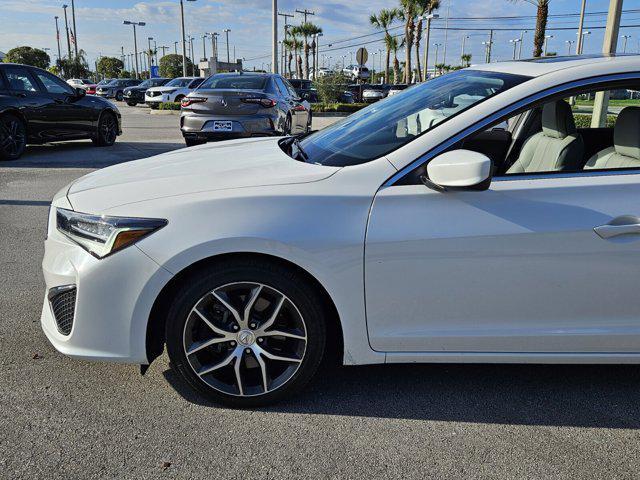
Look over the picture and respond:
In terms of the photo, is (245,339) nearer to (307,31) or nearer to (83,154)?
(83,154)

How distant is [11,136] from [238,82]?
4018 millimetres

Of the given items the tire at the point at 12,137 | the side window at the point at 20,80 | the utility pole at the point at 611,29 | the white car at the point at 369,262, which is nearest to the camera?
the white car at the point at 369,262

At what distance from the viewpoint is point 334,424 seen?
2750mm

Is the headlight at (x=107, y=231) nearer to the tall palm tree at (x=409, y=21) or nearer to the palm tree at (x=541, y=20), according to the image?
the palm tree at (x=541, y=20)

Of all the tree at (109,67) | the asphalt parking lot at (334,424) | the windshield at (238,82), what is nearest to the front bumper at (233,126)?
the windshield at (238,82)

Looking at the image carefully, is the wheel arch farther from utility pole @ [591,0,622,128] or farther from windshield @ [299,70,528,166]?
utility pole @ [591,0,622,128]

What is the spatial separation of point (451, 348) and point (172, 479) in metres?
1.33

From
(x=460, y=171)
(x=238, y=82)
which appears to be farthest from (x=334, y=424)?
(x=238, y=82)

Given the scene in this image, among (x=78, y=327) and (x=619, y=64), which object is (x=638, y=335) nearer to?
(x=619, y=64)

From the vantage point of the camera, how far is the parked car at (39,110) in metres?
10.1

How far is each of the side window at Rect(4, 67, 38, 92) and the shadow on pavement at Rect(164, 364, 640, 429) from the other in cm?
905

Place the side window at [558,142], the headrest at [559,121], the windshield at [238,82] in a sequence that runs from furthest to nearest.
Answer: the windshield at [238,82], the headrest at [559,121], the side window at [558,142]

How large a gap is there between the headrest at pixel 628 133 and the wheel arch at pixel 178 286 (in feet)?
5.59

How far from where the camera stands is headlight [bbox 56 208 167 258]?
2596mm
